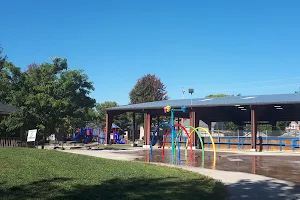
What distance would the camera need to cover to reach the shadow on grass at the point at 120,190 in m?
6.90

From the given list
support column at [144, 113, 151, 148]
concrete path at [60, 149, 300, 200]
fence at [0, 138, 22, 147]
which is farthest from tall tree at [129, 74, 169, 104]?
concrete path at [60, 149, 300, 200]

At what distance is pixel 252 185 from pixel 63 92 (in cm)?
1990

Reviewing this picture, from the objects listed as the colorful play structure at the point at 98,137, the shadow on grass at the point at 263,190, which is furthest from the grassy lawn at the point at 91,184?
the colorful play structure at the point at 98,137

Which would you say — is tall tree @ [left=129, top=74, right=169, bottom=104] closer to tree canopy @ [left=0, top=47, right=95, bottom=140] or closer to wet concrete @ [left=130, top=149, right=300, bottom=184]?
tree canopy @ [left=0, top=47, right=95, bottom=140]

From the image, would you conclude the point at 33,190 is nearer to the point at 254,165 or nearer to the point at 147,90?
the point at 254,165

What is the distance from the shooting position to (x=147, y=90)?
6488 cm

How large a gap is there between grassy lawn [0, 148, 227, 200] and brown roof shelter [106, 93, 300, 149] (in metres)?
22.6

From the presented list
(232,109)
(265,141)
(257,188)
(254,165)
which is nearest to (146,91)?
(232,109)

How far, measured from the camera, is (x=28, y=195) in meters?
6.72

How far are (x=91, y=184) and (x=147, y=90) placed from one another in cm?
5674

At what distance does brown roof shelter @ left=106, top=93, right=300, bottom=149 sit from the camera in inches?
1251

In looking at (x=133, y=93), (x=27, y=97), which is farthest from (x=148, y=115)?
(x=133, y=93)

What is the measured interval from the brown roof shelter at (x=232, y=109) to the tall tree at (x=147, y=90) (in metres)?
16.9

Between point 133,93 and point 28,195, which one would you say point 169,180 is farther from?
point 133,93
